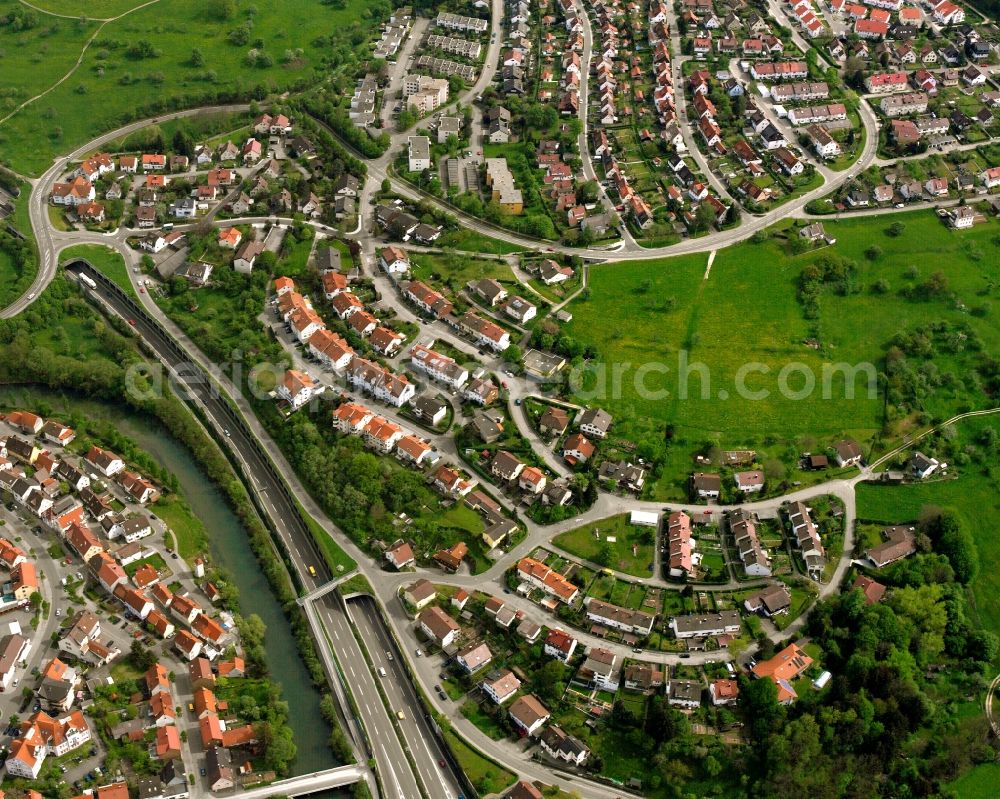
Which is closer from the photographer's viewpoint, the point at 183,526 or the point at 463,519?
the point at 463,519

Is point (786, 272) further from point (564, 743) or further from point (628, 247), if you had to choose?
point (564, 743)

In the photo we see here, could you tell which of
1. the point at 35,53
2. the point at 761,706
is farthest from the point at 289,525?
the point at 35,53

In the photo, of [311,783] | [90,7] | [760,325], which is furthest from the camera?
[90,7]

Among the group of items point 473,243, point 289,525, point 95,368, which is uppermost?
point 473,243

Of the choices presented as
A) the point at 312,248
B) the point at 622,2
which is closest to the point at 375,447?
the point at 312,248

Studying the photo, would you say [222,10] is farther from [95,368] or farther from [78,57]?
[95,368]

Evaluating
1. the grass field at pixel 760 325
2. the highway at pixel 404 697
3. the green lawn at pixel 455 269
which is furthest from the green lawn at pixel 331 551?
the green lawn at pixel 455 269

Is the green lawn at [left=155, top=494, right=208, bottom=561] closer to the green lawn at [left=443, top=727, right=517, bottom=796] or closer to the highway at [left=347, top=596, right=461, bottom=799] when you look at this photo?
the highway at [left=347, top=596, right=461, bottom=799]

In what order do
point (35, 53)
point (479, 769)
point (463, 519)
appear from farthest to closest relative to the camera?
point (35, 53), point (463, 519), point (479, 769)

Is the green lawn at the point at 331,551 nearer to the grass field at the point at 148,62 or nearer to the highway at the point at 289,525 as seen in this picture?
the highway at the point at 289,525
